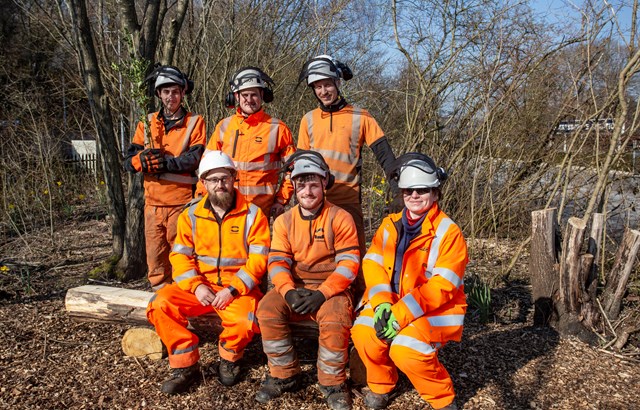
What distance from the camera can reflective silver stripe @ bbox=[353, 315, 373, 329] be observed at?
3.00 meters

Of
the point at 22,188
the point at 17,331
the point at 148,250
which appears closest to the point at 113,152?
the point at 148,250

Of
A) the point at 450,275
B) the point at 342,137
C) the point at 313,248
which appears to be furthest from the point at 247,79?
the point at 450,275

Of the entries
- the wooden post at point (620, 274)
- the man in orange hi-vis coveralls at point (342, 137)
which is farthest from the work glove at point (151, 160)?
the wooden post at point (620, 274)

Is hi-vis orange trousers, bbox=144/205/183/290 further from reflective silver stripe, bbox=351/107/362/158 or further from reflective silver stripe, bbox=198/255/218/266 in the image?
reflective silver stripe, bbox=351/107/362/158

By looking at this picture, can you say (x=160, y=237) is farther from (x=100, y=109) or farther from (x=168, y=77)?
(x=100, y=109)

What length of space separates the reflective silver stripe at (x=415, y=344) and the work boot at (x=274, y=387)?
2.35ft

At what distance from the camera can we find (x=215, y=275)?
349 cm

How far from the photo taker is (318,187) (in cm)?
329

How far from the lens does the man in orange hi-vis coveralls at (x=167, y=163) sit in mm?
4086

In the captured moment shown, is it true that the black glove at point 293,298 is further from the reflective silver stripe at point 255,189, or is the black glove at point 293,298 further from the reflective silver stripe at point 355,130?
the reflective silver stripe at point 355,130

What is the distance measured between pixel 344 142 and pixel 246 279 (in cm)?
120

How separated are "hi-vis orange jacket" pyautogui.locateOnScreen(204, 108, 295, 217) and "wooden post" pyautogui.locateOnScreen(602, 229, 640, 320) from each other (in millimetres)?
2587

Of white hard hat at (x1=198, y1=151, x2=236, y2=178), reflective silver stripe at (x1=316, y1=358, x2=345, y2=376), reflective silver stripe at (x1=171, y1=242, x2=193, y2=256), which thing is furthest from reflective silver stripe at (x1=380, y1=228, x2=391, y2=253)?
reflective silver stripe at (x1=171, y1=242, x2=193, y2=256)

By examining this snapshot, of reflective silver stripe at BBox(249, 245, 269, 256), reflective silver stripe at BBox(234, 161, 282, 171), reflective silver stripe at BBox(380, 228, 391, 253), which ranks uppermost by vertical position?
reflective silver stripe at BBox(234, 161, 282, 171)
